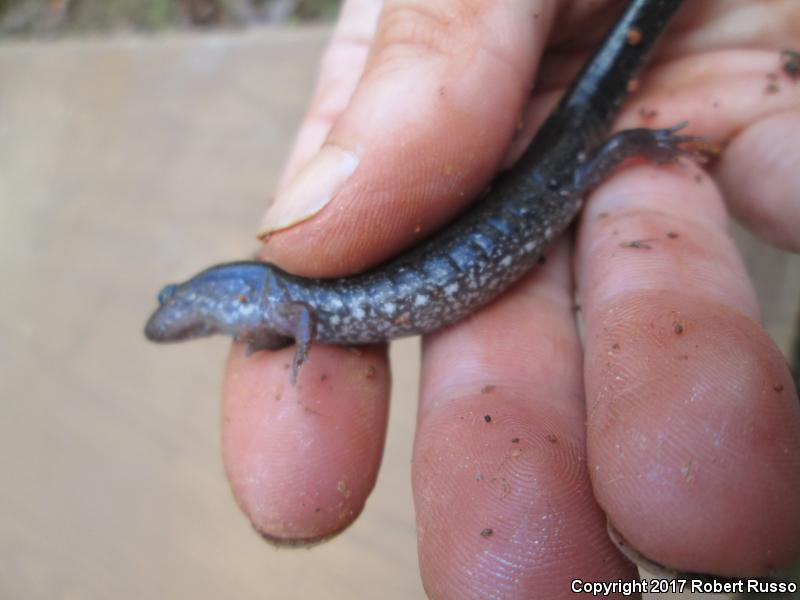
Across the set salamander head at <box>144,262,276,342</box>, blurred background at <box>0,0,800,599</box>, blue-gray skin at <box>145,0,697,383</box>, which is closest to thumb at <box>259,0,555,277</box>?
blue-gray skin at <box>145,0,697,383</box>

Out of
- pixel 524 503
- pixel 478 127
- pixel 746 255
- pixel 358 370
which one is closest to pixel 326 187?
pixel 478 127

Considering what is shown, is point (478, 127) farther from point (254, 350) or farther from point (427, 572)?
point (427, 572)

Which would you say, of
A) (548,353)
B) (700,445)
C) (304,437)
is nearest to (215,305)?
(304,437)

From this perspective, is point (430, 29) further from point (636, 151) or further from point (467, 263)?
point (636, 151)

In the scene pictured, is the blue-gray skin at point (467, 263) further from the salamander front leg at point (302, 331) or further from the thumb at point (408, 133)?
the thumb at point (408, 133)

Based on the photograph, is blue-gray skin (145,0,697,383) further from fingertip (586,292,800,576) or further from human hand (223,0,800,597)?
fingertip (586,292,800,576)

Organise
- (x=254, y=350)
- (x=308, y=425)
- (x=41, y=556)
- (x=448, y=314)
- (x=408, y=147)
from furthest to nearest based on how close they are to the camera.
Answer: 1. (x=41, y=556)
2. (x=254, y=350)
3. (x=448, y=314)
4. (x=308, y=425)
5. (x=408, y=147)
